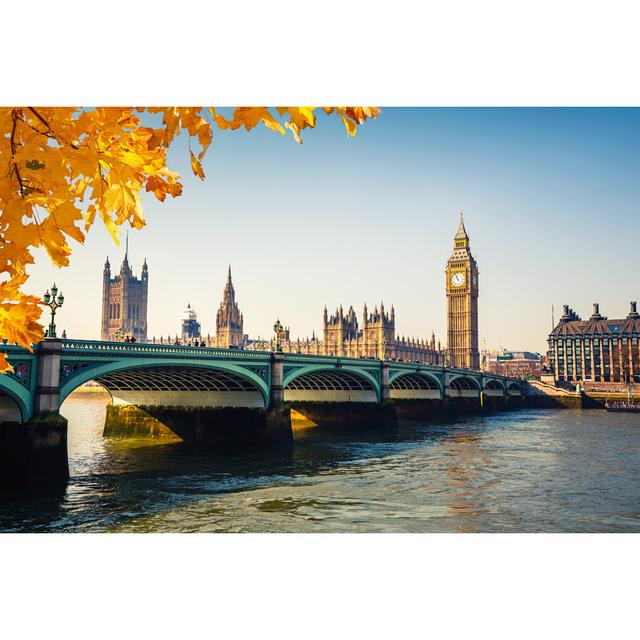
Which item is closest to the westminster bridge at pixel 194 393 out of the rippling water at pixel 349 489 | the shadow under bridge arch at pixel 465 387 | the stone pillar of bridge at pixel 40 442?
the stone pillar of bridge at pixel 40 442

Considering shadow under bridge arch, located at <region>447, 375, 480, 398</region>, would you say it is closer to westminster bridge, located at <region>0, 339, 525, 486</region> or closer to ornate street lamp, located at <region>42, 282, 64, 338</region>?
westminster bridge, located at <region>0, 339, 525, 486</region>

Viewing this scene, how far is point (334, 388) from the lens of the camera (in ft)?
110

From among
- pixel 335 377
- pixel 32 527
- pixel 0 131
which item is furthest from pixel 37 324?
pixel 335 377

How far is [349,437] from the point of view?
1102 inches

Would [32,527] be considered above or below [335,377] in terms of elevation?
below

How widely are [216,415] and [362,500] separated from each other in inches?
455

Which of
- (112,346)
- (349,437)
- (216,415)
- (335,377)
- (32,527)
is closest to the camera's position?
(32,527)

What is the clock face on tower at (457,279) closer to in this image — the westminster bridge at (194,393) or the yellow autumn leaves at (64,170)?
the westminster bridge at (194,393)

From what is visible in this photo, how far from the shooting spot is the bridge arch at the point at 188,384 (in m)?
21.0

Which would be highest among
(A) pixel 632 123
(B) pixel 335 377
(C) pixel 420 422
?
(A) pixel 632 123

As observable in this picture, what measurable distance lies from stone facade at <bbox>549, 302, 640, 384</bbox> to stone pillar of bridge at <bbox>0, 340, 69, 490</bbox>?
1613 inches

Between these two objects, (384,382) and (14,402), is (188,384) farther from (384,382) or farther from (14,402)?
(384,382)

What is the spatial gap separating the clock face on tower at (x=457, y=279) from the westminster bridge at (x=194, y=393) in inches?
2162

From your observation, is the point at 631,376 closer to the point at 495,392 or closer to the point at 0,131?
the point at 495,392
